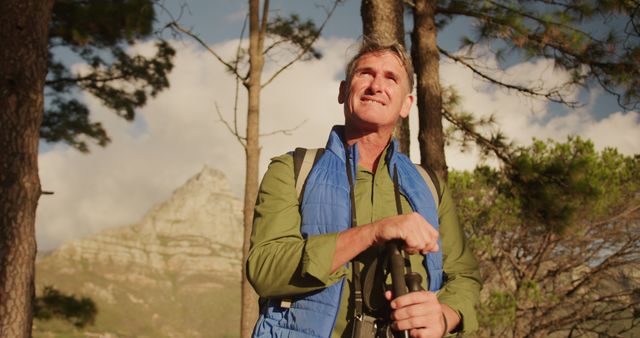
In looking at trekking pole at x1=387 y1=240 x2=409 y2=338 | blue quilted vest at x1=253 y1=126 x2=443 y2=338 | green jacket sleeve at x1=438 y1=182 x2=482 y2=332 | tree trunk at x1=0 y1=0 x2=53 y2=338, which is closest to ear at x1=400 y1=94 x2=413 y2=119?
blue quilted vest at x1=253 y1=126 x2=443 y2=338

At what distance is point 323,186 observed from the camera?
1404 mm

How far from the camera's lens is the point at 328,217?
138 cm

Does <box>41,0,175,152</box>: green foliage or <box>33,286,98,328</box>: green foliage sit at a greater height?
<box>41,0,175,152</box>: green foliage

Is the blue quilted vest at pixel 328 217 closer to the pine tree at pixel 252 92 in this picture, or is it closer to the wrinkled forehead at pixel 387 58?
the wrinkled forehead at pixel 387 58

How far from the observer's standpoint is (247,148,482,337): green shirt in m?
1.27

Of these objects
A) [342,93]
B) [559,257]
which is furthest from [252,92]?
[559,257]

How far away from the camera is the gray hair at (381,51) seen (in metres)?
1.61

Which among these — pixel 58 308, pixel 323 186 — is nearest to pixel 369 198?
pixel 323 186

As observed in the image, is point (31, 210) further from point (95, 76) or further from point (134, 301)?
point (134, 301)

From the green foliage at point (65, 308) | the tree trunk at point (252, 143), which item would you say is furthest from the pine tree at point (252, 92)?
the green foliage at point (65, 308)

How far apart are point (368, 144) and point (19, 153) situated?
12.4ft

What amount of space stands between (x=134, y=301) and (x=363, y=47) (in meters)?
176

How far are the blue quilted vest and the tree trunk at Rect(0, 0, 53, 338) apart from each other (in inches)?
143

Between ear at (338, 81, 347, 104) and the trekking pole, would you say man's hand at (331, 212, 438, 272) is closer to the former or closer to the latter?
the trekking pole
